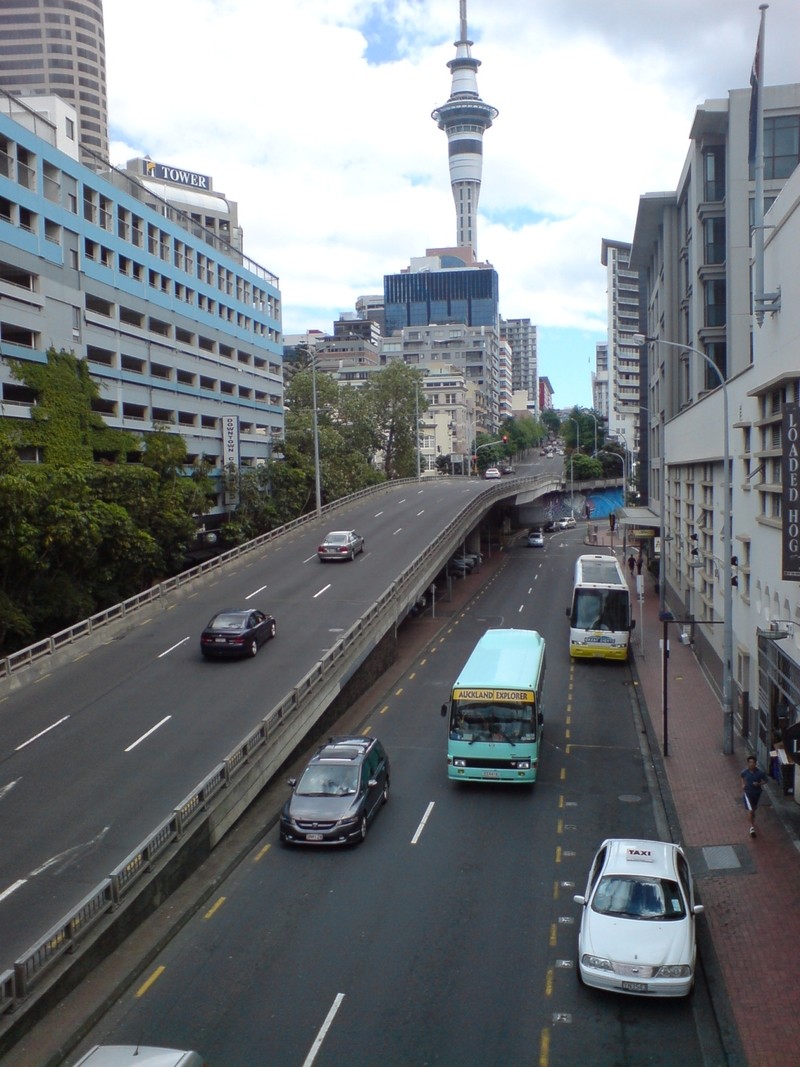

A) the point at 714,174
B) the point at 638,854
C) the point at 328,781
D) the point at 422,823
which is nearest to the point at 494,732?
the point at 422,823

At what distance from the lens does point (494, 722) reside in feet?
76.1

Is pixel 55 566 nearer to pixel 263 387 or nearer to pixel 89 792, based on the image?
pixel 89 792

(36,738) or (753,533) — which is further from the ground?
(753,533)

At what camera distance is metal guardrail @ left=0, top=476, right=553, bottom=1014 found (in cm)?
1302

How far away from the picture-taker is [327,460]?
8056cm

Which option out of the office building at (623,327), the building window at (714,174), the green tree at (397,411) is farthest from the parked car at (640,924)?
the office building at (623,327)

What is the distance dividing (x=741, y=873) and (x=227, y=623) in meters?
18.7

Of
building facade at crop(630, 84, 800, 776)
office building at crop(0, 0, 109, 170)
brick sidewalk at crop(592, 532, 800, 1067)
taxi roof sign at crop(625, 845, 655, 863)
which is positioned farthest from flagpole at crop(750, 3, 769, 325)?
office building at crop(0, 0, 109, 170)

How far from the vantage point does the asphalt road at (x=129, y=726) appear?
17.0 metres

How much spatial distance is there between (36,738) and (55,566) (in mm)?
17159

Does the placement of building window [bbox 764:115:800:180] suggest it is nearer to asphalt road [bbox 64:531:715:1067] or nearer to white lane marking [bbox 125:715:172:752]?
asphalt road [bbox 64:531:715:1067]

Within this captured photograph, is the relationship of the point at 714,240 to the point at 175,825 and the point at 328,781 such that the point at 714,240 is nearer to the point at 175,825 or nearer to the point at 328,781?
the point at 328,781

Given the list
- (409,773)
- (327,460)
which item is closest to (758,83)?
(409,773)

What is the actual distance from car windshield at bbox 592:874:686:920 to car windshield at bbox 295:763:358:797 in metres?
6.84
